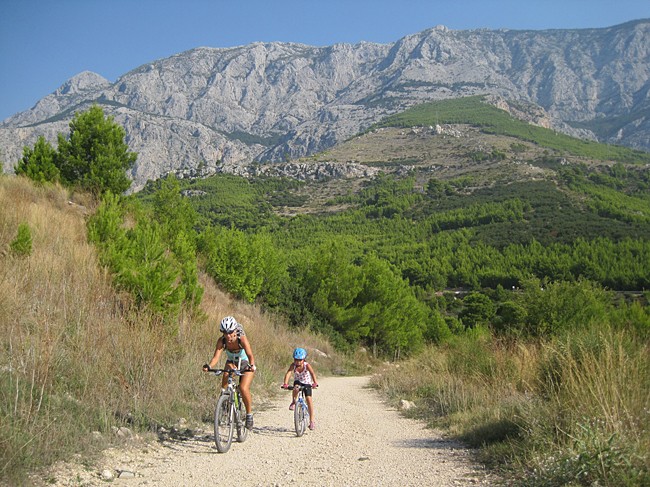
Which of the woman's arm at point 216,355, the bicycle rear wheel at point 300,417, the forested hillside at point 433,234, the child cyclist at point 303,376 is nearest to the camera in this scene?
the woman's arm at point 216,355

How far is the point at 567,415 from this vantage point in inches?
178

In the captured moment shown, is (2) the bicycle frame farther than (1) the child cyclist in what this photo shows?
No

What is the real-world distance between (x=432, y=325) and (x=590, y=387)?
39811 mm

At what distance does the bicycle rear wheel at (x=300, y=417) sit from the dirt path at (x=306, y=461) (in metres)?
0.12

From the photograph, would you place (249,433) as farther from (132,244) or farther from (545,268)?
(545,268)

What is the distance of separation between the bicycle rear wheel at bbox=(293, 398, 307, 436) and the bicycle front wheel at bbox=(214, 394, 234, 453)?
116 centimetres

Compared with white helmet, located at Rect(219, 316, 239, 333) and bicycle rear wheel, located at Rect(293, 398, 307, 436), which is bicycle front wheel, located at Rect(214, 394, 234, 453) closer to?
white helmet, located at Rect(219, 316, 239, 333)

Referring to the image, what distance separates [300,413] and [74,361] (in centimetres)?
309

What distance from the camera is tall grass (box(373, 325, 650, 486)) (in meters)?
3.62

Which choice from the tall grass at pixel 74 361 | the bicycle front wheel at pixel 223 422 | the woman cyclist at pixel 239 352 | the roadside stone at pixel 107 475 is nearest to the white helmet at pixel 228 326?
the woman cyclist at pixel 239 352

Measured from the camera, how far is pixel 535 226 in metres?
94.8

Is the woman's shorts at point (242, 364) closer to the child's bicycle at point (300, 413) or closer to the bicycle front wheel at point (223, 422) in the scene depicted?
the bicycle front wheel at point (223, 422)

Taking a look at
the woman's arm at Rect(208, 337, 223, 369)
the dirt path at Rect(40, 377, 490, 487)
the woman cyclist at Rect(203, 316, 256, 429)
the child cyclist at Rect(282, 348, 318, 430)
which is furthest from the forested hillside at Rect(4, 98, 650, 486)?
the child cyclist at Rect(282, 348, 318, 430)

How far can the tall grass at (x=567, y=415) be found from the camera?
142 inches
